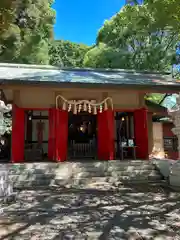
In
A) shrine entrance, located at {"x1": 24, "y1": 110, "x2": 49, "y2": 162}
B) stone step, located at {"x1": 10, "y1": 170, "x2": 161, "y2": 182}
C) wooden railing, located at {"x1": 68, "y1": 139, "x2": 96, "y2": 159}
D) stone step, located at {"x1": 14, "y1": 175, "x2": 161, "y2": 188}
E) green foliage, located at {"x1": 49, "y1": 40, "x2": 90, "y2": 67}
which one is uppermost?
green foliage, located at {"x1": 49, "y1": 40, "x2": 90, "y2": 67}

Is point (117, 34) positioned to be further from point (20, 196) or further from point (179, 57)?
point (20, 196)

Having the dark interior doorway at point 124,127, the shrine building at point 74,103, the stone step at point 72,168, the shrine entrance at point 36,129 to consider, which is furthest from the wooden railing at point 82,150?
the stone step at point 72,168

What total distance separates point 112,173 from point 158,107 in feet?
19.1

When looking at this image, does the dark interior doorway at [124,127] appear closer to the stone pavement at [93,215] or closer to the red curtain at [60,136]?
the red curtain at [60,136]

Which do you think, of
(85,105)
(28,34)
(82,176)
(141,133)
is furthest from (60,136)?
(28,34)

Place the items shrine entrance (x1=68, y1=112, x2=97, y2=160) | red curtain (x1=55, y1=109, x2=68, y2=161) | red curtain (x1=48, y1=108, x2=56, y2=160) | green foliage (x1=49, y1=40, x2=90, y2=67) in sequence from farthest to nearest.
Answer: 1. green foliage (x1=49, y1=40, x2=90, y2=67)
2. shrine entrance (x1=68, y1=112, x2=97, y2=160)
3. red curtain (x1=48, y1=108, x2=56, y2=160)
4. red curtain (x1=55, y1=109, x2=68, y2=161)

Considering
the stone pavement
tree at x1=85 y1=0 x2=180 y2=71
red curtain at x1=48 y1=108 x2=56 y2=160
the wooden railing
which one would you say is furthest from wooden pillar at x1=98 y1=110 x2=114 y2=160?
tree at x1=85 y1=0 x2=180 y2=71

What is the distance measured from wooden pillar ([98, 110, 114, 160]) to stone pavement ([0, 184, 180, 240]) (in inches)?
129

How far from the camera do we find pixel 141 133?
1170cm

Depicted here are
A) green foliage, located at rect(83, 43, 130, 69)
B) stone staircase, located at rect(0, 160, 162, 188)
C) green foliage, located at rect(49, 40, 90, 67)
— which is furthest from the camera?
green foliage, located at rect(49, 40, 90, 67)

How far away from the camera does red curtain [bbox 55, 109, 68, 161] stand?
10.3 meters

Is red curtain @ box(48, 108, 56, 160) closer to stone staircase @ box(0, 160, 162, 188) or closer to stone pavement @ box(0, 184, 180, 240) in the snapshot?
stone staircase @ box(0, 160, 162, 188)

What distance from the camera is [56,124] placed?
1044 cm

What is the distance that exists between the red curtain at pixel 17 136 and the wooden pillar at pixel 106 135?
11.8ft
